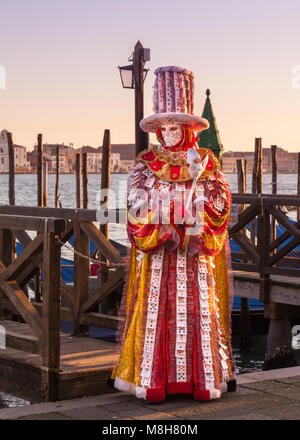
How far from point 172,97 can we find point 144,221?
0.71m

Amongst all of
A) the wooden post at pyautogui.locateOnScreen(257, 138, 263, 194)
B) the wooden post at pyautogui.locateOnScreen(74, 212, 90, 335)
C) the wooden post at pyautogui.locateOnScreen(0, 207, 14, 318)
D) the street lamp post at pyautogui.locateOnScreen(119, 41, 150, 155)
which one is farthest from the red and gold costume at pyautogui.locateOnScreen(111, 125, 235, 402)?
the wooden post at pyautogui.locateOnScreen(257, 138, 263, 194)

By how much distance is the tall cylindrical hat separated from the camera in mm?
4711

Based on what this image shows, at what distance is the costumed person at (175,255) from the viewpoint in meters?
4.66

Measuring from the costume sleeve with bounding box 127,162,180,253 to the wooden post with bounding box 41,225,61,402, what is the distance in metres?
0.53

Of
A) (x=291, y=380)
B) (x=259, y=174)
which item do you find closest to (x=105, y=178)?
(x=259, y=174)

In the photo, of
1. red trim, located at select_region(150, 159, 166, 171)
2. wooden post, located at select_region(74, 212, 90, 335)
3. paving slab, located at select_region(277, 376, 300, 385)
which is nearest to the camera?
red trim, located at select_region(150, 159, 166, 171)

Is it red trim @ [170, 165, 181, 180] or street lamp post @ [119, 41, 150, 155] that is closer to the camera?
red trim @ [170, 165, 181, 180]

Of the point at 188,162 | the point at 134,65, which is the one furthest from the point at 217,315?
the point at 134,65

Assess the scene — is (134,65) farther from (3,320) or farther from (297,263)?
(297,263)

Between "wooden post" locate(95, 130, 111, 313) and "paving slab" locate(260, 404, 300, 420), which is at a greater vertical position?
"wooden post" locate(95, 130, 111, 313)

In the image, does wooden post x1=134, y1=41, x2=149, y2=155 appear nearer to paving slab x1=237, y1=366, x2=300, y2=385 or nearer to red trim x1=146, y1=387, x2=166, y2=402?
paving slab x1=237, y1=366, x2=300, y2=385

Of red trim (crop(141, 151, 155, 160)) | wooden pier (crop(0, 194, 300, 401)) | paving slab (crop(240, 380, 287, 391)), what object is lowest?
paving slab (crop(240, 380, 287, 391))

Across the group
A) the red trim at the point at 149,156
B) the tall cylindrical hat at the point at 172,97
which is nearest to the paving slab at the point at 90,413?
the red trim at the point at 149,156

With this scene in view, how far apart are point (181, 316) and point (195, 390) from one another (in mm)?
413
